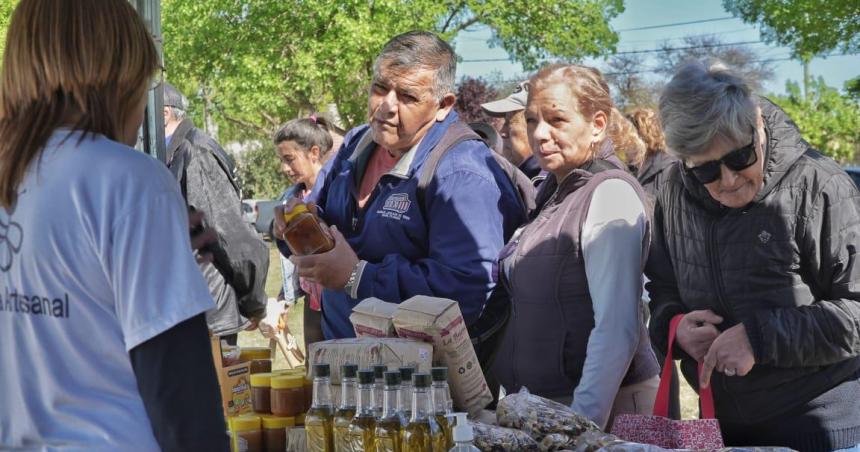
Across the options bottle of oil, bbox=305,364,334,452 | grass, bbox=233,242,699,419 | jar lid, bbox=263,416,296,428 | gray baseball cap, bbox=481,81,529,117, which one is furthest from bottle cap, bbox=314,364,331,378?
grass, bbox=233,242,699,419

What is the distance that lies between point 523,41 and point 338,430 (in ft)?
84.0

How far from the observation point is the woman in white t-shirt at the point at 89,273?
1581mm

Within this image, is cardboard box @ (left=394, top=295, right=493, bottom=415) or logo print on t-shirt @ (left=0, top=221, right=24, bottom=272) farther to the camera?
cardboard box @ (left=394, top=295, right=493, bottom=415)

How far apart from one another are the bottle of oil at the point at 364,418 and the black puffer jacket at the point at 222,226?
254 centimetres

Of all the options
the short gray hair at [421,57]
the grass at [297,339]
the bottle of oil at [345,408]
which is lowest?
the grass at [297,339]

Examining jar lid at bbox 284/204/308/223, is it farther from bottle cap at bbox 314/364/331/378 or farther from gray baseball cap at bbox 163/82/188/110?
gray baseball cap at bbox 163/82/188/110

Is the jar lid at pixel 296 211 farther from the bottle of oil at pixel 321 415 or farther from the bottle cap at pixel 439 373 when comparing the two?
the bottle cap at pixel 439 373

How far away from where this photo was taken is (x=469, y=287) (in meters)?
3.00

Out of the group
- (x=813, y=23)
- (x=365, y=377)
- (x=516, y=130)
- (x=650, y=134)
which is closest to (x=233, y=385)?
(x=365, y=377)

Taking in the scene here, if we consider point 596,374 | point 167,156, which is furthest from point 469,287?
point 167,156

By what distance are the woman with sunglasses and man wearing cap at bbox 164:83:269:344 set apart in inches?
102

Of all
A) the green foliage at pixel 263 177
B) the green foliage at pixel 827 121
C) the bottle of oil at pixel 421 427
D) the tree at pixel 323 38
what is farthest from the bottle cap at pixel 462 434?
the green foliage at pixel 263 177

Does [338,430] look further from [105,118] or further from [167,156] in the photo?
[167,156]

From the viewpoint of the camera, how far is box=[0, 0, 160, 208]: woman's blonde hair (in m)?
1.64
